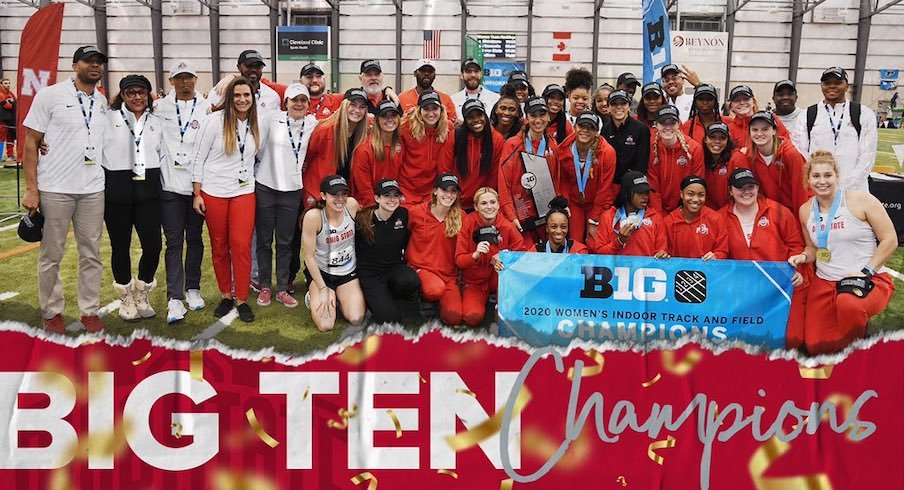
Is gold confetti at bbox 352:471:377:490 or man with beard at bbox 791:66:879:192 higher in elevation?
man with beard at bbox 791:66:879:192

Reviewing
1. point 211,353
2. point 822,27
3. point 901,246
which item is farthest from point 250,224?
point 822,27

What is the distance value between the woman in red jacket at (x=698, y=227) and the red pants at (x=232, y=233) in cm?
320

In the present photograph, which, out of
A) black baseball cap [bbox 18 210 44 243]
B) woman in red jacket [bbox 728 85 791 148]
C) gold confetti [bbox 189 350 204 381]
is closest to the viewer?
gold confetti [bbox 189 350 204 381]

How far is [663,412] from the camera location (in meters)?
2.58

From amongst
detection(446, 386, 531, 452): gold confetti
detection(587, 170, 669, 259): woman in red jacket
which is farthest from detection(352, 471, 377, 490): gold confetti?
detection(587, 170, 669, 259): woman in red jacket

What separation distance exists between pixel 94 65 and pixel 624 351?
3805 millimetres

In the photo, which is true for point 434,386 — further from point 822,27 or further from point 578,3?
point 822,27

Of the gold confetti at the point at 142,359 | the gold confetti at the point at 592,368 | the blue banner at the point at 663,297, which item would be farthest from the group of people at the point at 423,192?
the gold confetti at the point at 142,359

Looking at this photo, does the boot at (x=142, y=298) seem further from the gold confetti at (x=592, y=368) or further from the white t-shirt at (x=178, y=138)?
the gold confetti at (x=592, y=368)

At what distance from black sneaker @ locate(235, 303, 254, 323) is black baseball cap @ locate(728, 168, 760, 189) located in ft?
12.1

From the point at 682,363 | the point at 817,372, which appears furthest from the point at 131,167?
the point at 817,372

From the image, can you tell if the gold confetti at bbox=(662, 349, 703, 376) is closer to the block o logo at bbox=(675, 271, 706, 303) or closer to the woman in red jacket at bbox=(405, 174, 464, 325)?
the block o logo at bbox=(675, 271, 706, 303)

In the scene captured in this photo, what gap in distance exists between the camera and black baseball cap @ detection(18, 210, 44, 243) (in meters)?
4.35

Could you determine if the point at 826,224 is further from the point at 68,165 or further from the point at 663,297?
the point at 68,165
